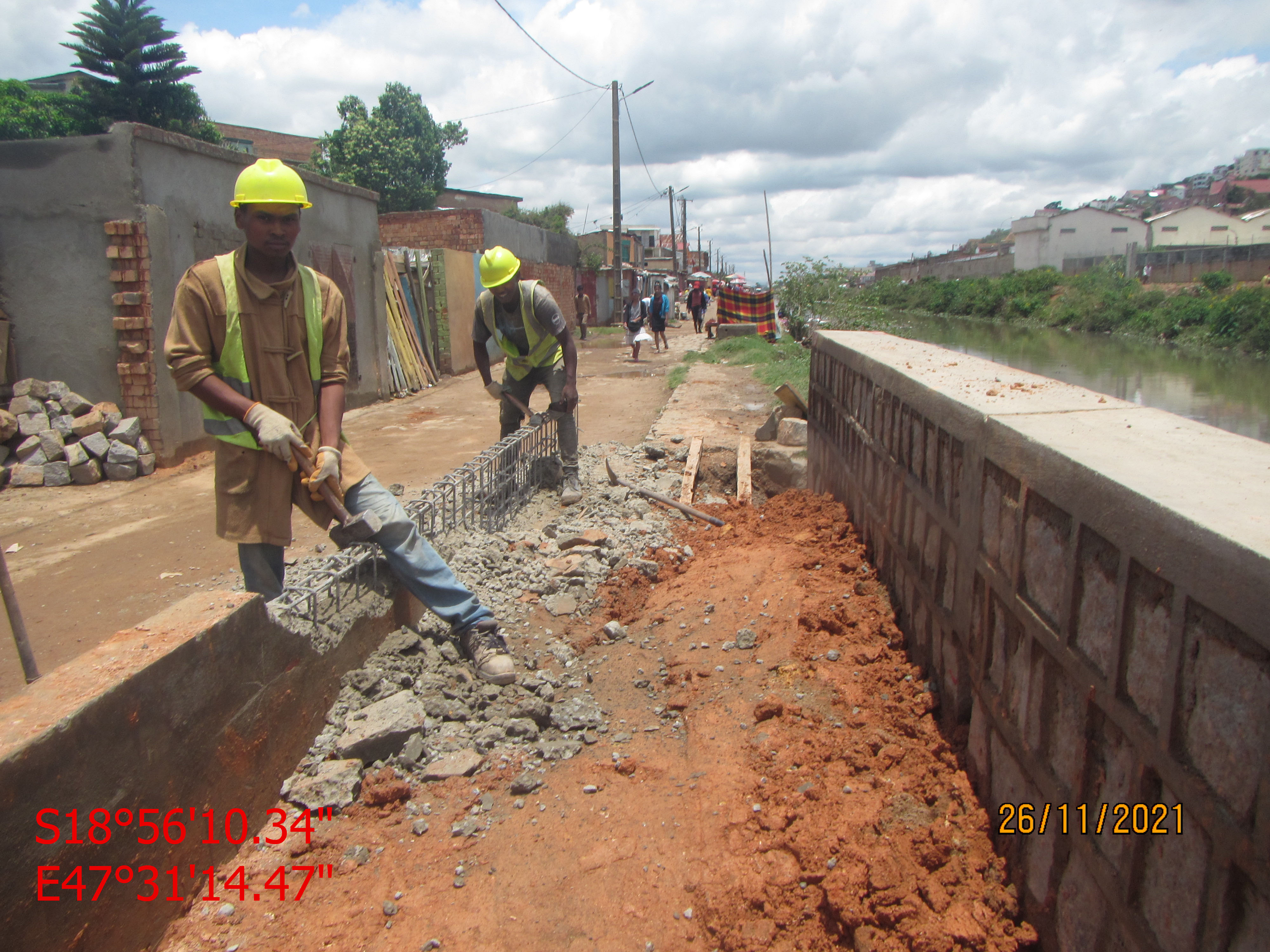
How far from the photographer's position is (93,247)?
294 inches

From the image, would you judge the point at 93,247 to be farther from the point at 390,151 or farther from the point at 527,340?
the point at 390,151

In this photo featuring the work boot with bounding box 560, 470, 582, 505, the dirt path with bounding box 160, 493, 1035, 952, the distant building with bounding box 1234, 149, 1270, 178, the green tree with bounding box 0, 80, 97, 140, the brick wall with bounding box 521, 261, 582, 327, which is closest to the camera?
the dirt path with bounding box 160, 493, 1035, 952

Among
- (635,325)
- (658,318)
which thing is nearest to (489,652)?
(658,318)

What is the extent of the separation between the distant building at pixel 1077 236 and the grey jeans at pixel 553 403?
61204 mm

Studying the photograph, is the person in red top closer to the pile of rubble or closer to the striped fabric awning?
the striped fabric awning

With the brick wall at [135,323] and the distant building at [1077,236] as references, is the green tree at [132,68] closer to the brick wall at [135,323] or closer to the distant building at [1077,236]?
the brick wall at [135,323]

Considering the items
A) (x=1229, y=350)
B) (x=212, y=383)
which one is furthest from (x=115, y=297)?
(x=1229, y=350)

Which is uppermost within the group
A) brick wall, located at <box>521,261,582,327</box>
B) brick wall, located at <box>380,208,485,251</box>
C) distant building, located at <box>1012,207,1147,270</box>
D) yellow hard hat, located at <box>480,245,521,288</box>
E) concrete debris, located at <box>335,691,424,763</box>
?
distant building, located at <box>1012,207,1147,270</box>

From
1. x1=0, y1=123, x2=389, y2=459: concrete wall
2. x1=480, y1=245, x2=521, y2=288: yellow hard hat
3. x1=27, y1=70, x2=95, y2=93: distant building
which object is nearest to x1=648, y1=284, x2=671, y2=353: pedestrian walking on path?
x1=0, y1=123, x2=389, y2=459: concrete wall

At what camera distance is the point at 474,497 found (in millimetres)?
4867

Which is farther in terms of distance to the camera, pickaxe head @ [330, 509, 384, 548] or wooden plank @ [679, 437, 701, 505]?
wooden plank @ [679, 437, 701, 505]

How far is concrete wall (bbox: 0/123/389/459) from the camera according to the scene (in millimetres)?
7367

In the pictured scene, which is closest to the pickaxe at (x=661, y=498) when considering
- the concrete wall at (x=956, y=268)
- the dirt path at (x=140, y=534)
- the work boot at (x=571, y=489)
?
the work boot at (x=571, y=489)

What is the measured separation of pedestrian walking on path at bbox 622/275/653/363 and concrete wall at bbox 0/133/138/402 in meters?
12.1
